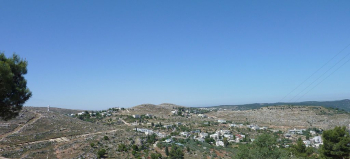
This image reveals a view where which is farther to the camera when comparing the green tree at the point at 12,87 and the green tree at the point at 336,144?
the green tree at the point at 336,144

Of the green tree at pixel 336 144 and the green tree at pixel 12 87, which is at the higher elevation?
the green tree at pixel 12 87

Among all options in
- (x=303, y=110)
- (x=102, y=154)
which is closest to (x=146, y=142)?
(x=102, y=154)

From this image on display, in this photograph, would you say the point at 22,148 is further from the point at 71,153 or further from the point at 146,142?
the point at 146,142

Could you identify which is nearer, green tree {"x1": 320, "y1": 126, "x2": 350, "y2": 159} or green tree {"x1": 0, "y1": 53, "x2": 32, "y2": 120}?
green tree {"x1": 0, "y1": 53, "x2": 32, "y2": 120}

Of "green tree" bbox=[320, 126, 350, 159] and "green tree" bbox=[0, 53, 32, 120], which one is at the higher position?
"green tree" bbox=[0, 53, 32, 120]
